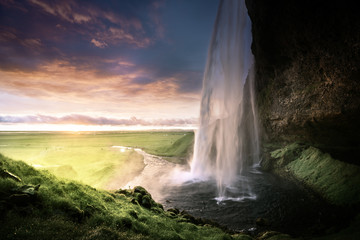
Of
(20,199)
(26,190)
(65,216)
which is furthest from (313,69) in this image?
(20,199)

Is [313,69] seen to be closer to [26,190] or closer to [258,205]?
[258,205]

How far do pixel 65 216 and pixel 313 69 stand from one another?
29728 millimetres

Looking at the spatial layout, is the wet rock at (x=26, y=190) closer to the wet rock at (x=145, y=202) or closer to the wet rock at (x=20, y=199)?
the wet rock at (x=20, y=199)

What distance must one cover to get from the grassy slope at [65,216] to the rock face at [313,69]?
1956 cm

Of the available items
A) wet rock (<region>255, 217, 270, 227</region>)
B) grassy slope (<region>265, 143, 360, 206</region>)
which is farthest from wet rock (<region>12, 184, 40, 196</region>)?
grassy slope (<region>265, 143, 360, 206</region>)

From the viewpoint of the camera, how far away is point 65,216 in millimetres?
8148

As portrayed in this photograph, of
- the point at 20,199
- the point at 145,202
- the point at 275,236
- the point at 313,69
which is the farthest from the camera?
the point at 313,69

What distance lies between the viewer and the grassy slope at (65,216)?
273 inches

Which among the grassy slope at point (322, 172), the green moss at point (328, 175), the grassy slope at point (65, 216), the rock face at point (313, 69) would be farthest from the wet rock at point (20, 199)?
the rock face at point (313, 69)

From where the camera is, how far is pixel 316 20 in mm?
17922

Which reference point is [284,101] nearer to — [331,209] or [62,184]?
[331,209]

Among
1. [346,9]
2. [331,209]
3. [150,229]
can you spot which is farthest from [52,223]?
[346,9]

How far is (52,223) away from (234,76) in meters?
35.4

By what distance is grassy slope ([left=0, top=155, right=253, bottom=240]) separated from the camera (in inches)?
273
